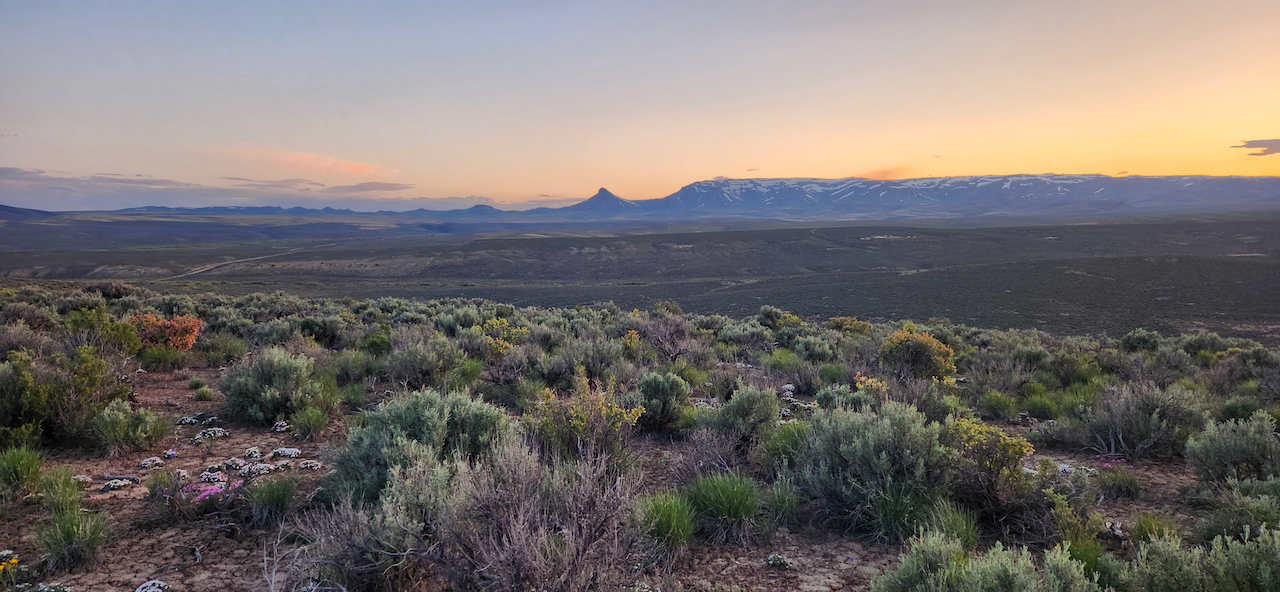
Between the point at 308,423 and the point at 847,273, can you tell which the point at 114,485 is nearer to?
the point at 308,423

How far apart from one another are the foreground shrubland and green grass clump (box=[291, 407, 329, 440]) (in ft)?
0.13

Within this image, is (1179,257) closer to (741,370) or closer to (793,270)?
(793,270)

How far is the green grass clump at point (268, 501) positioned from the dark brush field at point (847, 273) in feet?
97.3

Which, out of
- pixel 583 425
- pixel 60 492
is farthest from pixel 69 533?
pixel 583 425

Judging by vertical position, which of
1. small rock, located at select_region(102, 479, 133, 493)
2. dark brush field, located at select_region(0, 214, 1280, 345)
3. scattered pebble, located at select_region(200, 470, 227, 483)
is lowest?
dark brush field, located at select_region(0, 214, 1280, 345)

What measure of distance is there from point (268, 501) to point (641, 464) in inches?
107

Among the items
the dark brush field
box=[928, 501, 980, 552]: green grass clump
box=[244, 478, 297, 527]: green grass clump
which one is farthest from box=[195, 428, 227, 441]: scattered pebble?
the dark brush field

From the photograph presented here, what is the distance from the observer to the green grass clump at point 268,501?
3.69 meters

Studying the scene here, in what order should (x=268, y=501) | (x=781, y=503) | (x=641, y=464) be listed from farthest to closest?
1. (x=641, y=464)
2. (x=781, y=503)
3. (x=268, y=501)

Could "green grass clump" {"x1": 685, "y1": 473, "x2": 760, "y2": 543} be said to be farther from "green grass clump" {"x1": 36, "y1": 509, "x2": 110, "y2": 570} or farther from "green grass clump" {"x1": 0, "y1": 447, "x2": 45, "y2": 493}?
"green grass clump" {"x1": 0, "y1": 447, "x2": 45, "y2": 493}

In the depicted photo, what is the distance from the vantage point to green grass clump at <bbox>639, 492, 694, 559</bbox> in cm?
341

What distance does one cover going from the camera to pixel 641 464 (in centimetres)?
458

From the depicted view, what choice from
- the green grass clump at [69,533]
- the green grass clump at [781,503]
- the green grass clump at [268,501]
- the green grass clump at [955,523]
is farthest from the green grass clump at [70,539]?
the green grass clump at [955,523]

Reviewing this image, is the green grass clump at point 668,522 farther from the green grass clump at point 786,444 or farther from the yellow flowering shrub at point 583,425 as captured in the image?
the green grass clump at point 786,444
